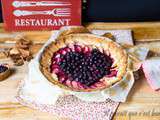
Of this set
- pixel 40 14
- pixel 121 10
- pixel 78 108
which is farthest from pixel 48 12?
pixel 78 108

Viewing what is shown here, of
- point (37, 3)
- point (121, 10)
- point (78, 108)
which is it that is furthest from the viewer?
point (121, 10)

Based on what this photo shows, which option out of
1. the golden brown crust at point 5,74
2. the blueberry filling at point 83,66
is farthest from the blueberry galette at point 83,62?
the golden brown crust at point 5,74

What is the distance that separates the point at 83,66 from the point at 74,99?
88mm

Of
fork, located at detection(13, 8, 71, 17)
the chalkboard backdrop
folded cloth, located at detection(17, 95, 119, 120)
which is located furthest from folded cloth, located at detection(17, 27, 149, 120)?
the chalkboard backdrop

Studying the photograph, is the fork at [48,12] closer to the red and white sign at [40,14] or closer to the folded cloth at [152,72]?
the red and white sign at [40,14]

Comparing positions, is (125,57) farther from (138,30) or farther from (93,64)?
(138,30)

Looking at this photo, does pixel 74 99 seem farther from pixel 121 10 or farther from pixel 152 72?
pixel 121 10

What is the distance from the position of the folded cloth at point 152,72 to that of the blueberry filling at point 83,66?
0.32 feet

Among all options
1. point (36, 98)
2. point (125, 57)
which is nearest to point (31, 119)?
point (36, 98)

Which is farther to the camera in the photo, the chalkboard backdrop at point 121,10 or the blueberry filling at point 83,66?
the chalkboard backdrop at point 121,10

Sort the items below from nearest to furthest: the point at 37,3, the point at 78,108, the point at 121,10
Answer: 1. the point at 78,108
2. the point at 37,3
3. the point at 121,10

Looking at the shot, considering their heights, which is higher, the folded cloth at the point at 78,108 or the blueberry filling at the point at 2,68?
the blueberry filling at the point at 2,68

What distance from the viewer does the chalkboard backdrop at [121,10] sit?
1.28 metres

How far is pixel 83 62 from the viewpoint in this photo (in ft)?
3.35
